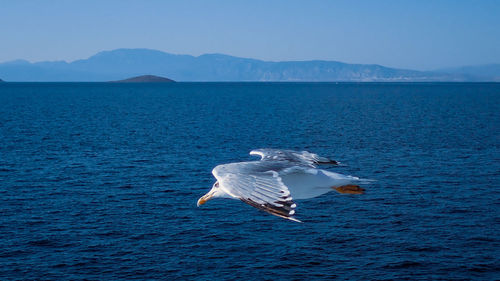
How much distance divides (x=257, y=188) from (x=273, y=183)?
1.24ft

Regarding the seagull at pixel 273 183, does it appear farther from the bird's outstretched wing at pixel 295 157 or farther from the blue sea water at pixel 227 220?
the blue sea water at pixel 227 220

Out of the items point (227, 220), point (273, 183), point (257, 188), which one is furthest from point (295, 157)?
point (227, 220)

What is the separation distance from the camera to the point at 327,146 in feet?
259

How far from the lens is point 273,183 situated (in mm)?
10797

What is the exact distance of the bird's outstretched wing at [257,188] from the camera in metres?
9.22

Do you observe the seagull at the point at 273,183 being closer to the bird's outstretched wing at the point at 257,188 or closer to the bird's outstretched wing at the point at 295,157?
the bird's outstretched wing at the point at 257,188

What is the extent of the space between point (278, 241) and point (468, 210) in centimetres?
1789

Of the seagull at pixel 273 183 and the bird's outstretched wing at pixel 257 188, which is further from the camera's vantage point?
the seagull at pixel 273 183

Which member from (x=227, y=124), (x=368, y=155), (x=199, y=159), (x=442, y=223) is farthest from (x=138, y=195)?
(x=227, y=124)

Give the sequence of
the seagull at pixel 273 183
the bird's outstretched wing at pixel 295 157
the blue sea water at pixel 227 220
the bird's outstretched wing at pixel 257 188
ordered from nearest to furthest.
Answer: the bird's outstretched wing at pixel 257 188, the seagull at pixel 273 183, the bird's outstretched wing at pixel 295 157, the blue sea water at pixel 227 220

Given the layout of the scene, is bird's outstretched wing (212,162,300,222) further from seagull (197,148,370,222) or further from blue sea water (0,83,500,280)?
blue sea water (0,83,500,280)

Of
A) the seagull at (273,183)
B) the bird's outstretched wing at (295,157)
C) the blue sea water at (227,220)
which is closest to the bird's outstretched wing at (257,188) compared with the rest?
the seagull at (273,183)

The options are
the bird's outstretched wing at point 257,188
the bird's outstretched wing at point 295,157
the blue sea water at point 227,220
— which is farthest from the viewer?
the blue sea water at point 227,220

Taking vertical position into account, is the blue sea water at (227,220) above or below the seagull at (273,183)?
below
